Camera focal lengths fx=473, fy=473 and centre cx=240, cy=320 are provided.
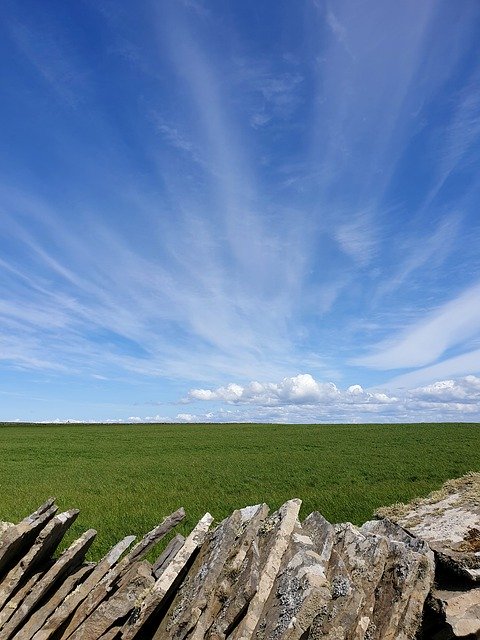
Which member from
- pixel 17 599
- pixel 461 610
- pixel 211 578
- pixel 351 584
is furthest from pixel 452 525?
pixel 17 599

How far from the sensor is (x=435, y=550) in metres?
6.35

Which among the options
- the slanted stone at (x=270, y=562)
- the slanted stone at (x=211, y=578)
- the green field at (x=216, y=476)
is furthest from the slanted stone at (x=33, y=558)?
the green field at (x=216, y=476)

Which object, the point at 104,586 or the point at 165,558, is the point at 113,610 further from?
the point at 165,558

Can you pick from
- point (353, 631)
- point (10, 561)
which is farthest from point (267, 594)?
point (10, 561)

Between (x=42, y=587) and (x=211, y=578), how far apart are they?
7.93 feet

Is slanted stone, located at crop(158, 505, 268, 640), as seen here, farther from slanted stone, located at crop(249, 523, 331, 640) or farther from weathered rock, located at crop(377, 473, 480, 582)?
weathered rock, located at crop(377, 473, 480, 582)

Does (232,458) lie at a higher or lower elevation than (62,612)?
higher

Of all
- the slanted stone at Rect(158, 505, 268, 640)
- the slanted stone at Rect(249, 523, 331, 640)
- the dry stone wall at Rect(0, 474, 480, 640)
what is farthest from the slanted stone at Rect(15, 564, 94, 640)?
the slanted stone at Rect(249, 523, 331, 640)

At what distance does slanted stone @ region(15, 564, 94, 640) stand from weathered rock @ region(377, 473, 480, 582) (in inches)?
191

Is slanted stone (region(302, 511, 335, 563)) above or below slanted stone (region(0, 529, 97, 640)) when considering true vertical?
above

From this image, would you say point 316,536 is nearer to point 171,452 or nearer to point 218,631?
point 218,631

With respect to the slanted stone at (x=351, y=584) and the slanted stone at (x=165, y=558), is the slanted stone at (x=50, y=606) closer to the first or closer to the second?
the slanted stone at (x=165, y=558)

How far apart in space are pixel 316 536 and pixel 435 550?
1.74 meters

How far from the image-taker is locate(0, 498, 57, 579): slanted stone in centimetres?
617
